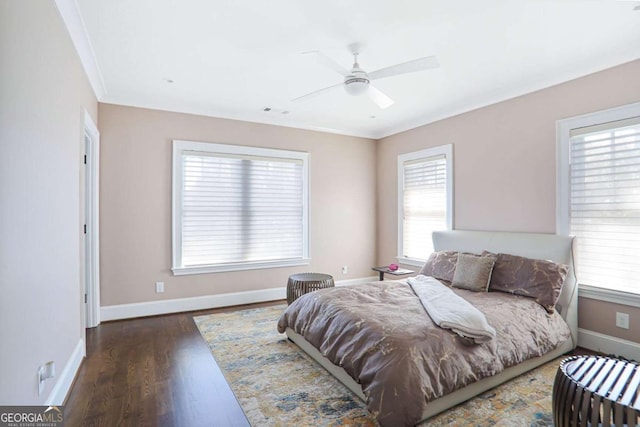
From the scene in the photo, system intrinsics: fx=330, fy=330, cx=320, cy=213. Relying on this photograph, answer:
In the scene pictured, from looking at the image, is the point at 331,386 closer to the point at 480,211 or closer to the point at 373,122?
the point at 480,211

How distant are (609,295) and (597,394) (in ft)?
6.33

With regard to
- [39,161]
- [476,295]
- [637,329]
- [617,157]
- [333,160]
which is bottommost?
[637,329]

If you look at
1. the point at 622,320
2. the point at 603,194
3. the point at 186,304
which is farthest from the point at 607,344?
the point at 186,304

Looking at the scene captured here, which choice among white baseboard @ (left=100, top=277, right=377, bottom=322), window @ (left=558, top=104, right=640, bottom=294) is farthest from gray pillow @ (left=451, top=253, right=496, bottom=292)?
white baseboard @ (left=100, top=277, right=377, bottom=322)

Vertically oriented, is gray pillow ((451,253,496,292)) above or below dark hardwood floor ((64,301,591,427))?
above

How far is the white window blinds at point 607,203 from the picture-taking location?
9.46 ft

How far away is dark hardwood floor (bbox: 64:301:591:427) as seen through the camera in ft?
6.93

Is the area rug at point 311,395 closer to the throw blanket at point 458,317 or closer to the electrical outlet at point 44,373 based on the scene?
the throw blanket at point 458,317

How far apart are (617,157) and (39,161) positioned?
442cm

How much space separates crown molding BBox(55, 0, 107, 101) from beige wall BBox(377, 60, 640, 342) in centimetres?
412

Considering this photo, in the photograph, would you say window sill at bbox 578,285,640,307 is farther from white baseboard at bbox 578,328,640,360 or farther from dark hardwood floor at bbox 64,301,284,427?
dark hardwood floor at bbox 64,301,284,427

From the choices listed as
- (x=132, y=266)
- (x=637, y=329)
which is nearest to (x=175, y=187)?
(x=132, y=266)

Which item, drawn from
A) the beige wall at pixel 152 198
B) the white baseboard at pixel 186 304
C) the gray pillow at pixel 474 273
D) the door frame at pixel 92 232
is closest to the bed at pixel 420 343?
the gray pillow at pixel 474 273

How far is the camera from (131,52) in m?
2.92
